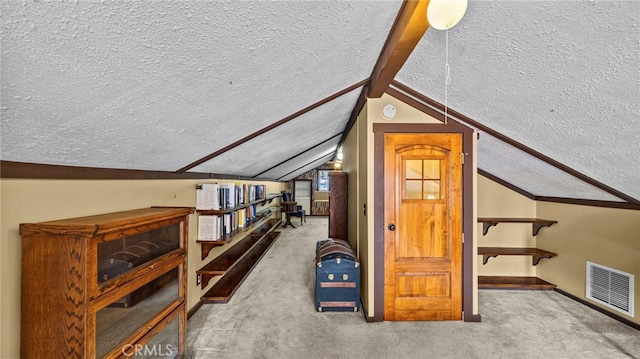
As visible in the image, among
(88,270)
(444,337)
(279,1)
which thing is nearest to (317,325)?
(444,337)

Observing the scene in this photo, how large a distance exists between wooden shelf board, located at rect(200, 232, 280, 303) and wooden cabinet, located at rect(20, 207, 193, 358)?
4.63ft

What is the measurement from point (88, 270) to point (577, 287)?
4554 millimetres

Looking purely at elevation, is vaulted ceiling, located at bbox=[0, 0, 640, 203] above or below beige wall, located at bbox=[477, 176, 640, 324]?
above

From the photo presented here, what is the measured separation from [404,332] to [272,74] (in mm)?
2444

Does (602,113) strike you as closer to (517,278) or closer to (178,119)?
(178,119)

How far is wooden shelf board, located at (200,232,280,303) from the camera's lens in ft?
10.2

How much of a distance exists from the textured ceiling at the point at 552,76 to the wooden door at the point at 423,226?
516 mm

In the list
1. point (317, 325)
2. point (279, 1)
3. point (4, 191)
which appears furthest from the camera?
point (317, 325)

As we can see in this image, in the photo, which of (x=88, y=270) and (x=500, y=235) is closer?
(x=88, y=270)

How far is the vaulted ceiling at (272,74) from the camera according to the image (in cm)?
84

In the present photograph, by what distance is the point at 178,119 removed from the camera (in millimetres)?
1534

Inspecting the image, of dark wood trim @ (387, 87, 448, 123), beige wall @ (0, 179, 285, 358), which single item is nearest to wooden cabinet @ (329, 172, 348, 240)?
dark wood trim @ (387, 87, 448, 123)

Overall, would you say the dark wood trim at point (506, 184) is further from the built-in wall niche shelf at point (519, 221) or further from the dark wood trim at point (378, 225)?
the dark wood trim at point (378, 225)

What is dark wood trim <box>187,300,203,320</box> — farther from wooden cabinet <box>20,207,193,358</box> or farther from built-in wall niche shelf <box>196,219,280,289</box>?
wooden cabinet <box>20,207,193,358</box>
